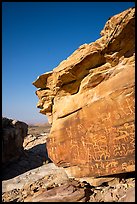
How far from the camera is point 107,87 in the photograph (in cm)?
1084

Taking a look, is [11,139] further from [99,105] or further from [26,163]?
→ [99,105]

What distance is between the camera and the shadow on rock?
63.0 ft

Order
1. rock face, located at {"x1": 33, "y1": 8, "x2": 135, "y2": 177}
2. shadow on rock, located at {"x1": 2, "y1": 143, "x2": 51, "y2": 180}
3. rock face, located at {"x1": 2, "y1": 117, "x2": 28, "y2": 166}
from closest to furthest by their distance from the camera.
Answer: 1. rock face, located at {"x1": 33, "y1": 8, "x2": 135, "y2": 177}
2. shadow on rock, located at {"x1": 2, "y1": 143, "x2": 51, "y2": 180}
3. rock face, located at {"x1": 2, "y1": 117, "x2": 28, "y2": 166}

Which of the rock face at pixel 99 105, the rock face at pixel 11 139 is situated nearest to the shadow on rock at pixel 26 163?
the rock face at pixel 11 139

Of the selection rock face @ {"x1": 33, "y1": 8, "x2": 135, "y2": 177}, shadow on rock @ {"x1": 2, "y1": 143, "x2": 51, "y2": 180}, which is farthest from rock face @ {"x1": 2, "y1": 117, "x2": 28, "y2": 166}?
rock face @ {"x1": 33, "y1": 8, "x2": 135, "y2": 177}

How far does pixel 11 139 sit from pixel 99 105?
13540 millimetres

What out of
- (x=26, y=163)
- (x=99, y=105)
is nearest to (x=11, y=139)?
(x=26, y=163)

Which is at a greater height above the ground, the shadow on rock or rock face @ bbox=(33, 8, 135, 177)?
rock face @ bbox=(33, 8, 135, 177)

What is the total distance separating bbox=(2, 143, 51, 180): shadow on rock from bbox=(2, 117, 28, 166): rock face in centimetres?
58

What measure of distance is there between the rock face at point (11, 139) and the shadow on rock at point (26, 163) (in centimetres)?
58

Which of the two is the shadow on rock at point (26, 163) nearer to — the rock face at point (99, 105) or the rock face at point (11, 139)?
the rock face at point (11, 139)

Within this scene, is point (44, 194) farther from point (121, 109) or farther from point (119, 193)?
point (121, 109)

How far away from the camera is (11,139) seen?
71.2 ft

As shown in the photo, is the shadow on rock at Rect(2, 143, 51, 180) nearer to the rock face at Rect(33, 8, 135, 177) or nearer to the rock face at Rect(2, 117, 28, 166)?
the rock face at Rect(2, 117, 28, 166)
